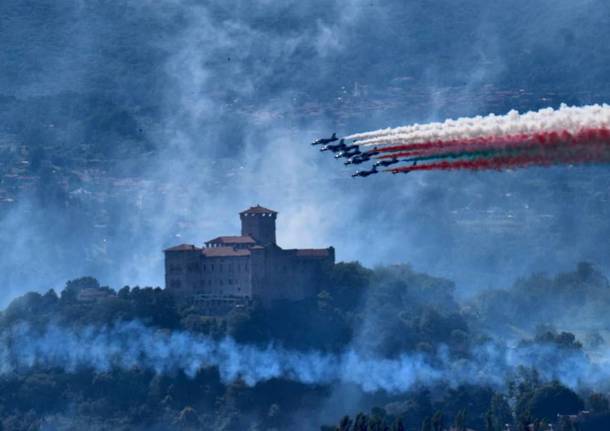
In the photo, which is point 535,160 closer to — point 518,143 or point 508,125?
point 518,143

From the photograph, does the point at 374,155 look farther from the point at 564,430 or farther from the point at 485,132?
the point at 564,430

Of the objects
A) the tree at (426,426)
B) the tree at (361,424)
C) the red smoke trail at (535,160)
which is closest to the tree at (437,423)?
the tree at (426,426)

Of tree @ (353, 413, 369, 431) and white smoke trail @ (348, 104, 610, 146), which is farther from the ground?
white smoke trail @ (348, 104, 610, 146)

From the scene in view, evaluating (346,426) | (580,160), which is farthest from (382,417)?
(580,160)

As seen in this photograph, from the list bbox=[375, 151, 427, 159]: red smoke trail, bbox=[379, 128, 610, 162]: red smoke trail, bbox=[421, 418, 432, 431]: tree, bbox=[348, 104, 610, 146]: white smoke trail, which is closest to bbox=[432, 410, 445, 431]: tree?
bbox=[421, 418, 432, 431]: tree

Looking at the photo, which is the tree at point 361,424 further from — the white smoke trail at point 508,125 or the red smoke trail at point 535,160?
the red smoke trail at point 535,160

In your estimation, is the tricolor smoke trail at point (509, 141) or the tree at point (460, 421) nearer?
the tricolor smoke trail at point (509, 141)

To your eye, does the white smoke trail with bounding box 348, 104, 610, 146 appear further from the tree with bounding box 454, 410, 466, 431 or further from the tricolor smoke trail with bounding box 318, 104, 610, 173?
the tree with bounding box 454, 410, 466, 431
